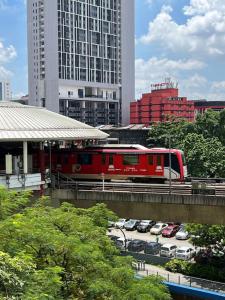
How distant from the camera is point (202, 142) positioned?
58719 millimetres

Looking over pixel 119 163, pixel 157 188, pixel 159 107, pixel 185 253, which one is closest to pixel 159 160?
pixel 119 163

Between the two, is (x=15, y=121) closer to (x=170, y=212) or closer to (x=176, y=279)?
(x=170, y=212)

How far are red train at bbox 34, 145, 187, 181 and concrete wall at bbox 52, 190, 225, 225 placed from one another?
15.7ft

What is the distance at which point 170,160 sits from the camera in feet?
95.3

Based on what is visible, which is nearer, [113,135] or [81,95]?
[113,135]

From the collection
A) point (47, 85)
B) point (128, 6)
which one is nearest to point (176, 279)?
point (47, 85)

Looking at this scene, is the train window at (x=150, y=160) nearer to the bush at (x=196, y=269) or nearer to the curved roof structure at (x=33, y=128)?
the curved roof structure at (x=33, y=128)

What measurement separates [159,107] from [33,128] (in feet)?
373

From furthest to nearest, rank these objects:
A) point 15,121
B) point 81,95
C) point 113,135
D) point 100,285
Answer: point 81,95, point 113,135, point 15,121, point 100,285

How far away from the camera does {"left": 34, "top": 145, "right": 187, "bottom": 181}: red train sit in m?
30.4

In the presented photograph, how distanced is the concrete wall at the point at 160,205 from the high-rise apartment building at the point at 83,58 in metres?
104

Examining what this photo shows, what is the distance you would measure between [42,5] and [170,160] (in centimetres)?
11076

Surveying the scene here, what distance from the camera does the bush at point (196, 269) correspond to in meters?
35.9

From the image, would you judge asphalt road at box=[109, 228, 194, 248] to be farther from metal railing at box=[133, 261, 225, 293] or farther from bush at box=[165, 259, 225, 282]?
metal railing at box=[133, 261, 225, 293]
